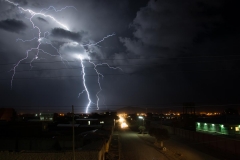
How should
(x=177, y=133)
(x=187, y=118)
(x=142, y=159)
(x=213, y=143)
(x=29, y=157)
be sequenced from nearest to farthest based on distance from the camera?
(x=29, y=157) < (x=142, y=159) < (x=213, y=143) < (x=177, y=133) < (x=187, y=118)

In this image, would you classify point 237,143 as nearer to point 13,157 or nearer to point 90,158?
point 90,158

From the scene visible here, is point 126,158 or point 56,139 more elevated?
point 56,139

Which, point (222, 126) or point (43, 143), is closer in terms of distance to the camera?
point (43, 143)

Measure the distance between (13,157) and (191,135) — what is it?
28211mm

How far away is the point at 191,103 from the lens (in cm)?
6034

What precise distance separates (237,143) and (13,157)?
61.0ft

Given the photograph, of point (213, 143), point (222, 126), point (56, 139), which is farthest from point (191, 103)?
point (56, 139)

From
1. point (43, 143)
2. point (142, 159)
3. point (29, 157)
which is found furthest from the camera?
point (43, 143)

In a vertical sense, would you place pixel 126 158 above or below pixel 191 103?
below

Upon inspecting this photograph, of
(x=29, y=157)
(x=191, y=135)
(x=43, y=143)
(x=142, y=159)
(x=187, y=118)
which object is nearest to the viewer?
(x=29, y=157)

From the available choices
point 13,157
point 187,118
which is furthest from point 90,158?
point 187,118

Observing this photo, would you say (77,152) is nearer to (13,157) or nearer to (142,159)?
(13,157)

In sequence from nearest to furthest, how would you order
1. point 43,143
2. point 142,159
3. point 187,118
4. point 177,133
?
point 142,159, point 43,143, point 177,133, point 187,118

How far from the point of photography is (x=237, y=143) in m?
23.0
